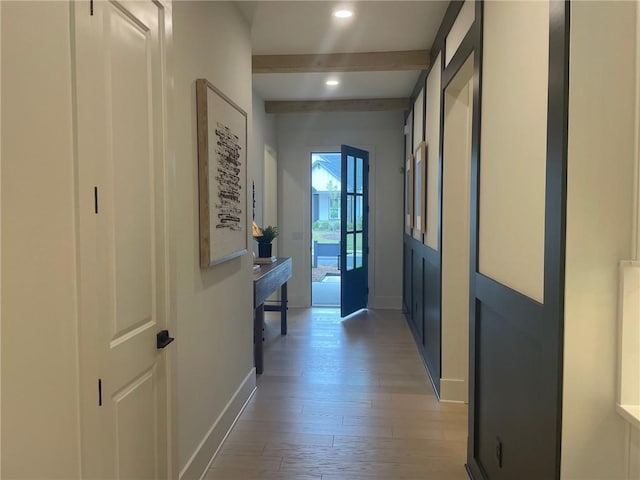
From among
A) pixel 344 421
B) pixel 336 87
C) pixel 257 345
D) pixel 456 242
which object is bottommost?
pixel 344 421

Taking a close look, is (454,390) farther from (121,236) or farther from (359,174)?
(359,174)

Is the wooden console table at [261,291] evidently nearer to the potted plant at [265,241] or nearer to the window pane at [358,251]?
the potted plant at [265,241]

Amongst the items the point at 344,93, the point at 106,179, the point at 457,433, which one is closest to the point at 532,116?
the point at 106,179

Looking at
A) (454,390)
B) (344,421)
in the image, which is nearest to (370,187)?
(454,390)

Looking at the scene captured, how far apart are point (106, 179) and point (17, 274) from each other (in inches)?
16.8

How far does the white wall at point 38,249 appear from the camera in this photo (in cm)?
95

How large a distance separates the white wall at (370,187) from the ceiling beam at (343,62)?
7.37 feet

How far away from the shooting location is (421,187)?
13.7 ft

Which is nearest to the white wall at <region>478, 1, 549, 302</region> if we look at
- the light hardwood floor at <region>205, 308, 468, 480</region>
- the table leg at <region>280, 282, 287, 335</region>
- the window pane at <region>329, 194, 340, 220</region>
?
the light hardwood floor at <region>205, 308, 468, 480</region>

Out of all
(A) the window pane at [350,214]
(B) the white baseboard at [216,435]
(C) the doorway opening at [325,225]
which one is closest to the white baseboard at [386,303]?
(C) the doorway opening at [325,225]

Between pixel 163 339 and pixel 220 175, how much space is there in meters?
1.09

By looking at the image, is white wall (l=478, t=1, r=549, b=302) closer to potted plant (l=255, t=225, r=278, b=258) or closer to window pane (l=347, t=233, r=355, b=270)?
potted plant (l=255, t=225, r=278, b=258)

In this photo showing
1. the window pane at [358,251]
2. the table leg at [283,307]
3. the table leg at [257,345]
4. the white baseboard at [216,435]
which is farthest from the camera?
the window pane at [358,251]

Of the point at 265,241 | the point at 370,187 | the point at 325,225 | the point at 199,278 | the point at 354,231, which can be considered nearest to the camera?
the point at 199,278
